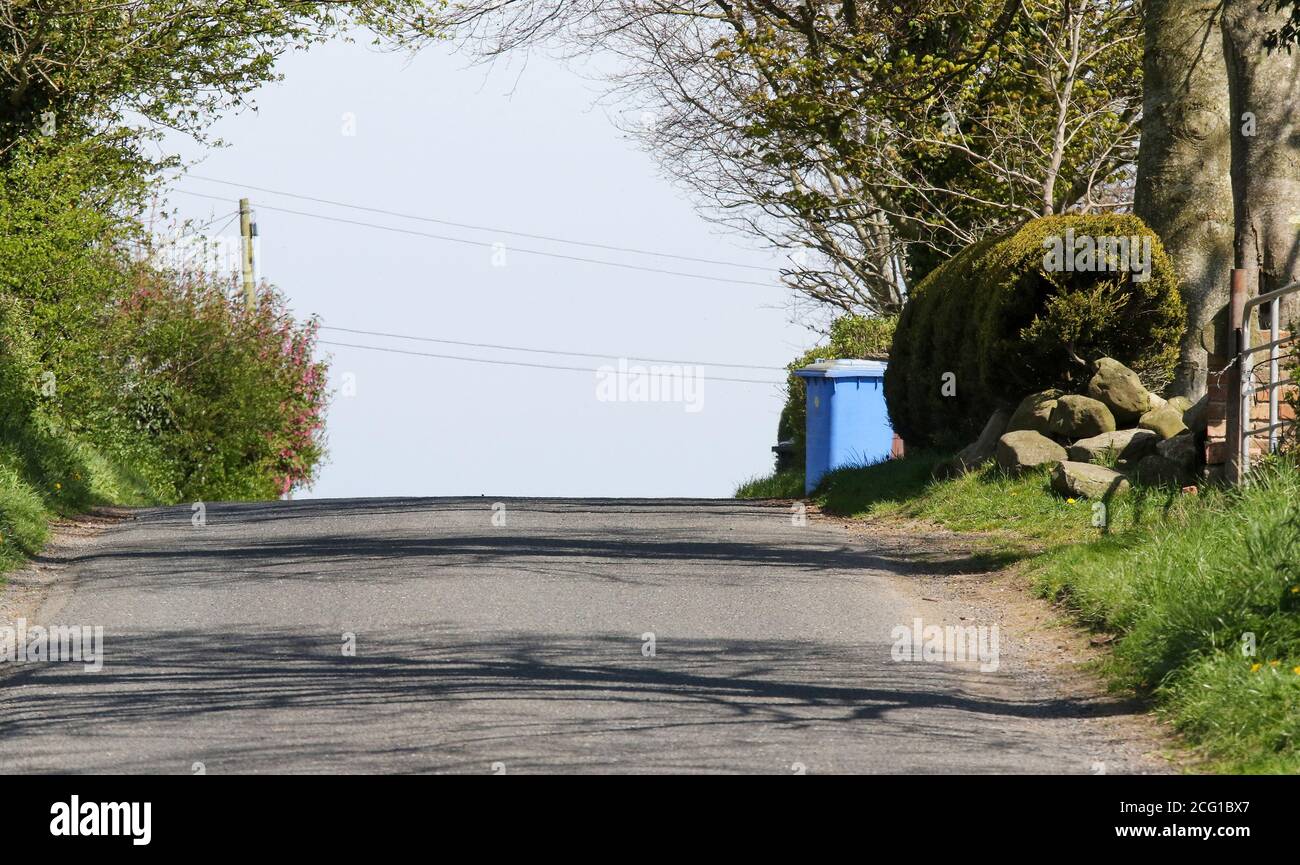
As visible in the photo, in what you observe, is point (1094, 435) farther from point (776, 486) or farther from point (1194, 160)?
point (776, 486)

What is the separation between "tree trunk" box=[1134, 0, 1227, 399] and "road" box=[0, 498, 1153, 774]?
15.6ft

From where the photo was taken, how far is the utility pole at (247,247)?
37000 millimetres

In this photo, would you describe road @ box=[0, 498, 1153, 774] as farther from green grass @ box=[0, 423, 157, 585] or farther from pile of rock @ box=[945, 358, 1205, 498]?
pile of rock @ box=[945, 358, 1205, 498]

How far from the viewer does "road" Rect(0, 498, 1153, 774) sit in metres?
6.82

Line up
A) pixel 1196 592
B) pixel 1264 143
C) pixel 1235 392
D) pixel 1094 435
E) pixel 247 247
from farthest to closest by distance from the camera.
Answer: pixel 247 247
pixel 1264 143
pixel 1094 435
pixel 1235 392
pixel 1196 592

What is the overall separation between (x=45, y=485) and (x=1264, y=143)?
42.3 ft

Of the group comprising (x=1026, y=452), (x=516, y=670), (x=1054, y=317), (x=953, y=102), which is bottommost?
(x=516, y=670)

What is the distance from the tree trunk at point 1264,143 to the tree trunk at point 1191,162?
109cm

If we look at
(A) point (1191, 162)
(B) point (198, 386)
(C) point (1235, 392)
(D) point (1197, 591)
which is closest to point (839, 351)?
(A) point (1191, 162)

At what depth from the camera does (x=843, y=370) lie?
2056cm

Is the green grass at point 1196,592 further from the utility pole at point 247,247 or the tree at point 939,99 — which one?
the utility pole at point 247,247

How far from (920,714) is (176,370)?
24588 millimetres

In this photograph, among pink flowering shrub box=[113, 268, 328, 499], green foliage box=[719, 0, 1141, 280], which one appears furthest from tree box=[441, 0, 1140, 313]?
pink flowering shrub box=[113, 268, 328, 499]

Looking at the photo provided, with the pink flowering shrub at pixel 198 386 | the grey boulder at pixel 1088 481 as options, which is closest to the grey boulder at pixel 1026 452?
the grey boulder at pixel 1088 481
